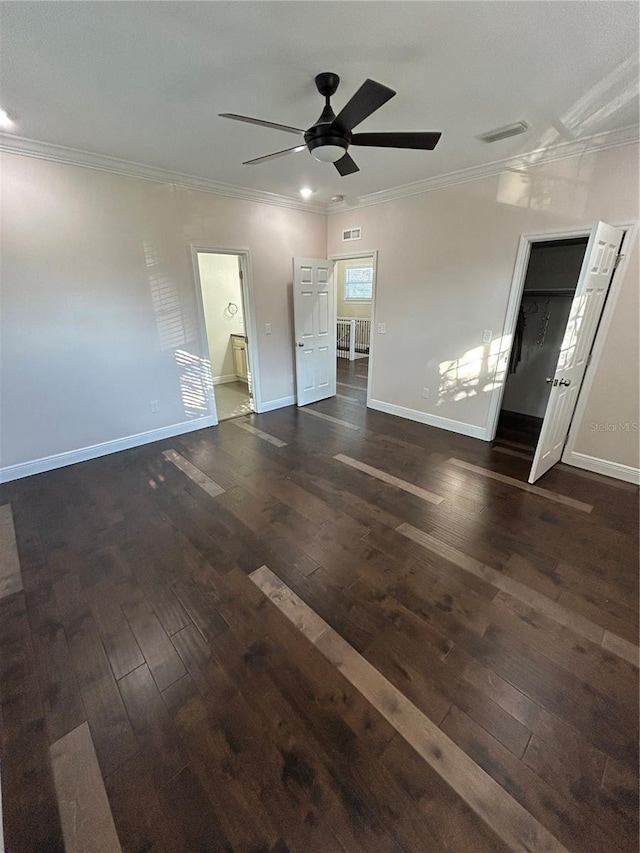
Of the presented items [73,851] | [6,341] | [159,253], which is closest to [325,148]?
[159,253]

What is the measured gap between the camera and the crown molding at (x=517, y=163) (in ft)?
8.52

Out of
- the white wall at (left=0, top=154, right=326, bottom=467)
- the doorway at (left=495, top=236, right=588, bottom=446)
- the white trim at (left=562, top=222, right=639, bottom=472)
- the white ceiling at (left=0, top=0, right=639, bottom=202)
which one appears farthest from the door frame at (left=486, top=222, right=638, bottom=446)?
the white wall at (left=0, top=154, right=326, bottom=467)

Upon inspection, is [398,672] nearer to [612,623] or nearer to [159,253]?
[612,623]

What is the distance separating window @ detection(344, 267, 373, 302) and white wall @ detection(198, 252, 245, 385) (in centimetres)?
418

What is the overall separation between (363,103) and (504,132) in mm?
1677

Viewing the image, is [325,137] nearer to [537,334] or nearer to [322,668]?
[322,668]

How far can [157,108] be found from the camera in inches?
89.7

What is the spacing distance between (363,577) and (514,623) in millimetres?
825

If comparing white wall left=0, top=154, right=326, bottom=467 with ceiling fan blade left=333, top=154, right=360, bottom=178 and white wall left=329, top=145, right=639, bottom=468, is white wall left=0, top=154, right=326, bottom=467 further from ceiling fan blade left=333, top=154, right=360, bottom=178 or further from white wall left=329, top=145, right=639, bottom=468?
ceiling fan blade left=333, top=154, right=360, bottom=178

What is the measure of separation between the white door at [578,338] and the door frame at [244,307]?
3.42 meters

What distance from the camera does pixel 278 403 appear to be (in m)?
5.12

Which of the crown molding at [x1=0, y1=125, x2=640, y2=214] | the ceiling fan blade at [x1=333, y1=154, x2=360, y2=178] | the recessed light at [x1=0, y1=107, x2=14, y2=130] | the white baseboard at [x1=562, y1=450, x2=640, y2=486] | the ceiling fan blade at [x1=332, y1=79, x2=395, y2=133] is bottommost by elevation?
the white baseboard at [x1=562, y1=450, x2=640, y2=486]

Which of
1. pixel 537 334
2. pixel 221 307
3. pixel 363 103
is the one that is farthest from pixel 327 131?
pixel 221 307

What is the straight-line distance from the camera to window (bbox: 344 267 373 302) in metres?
9.19
